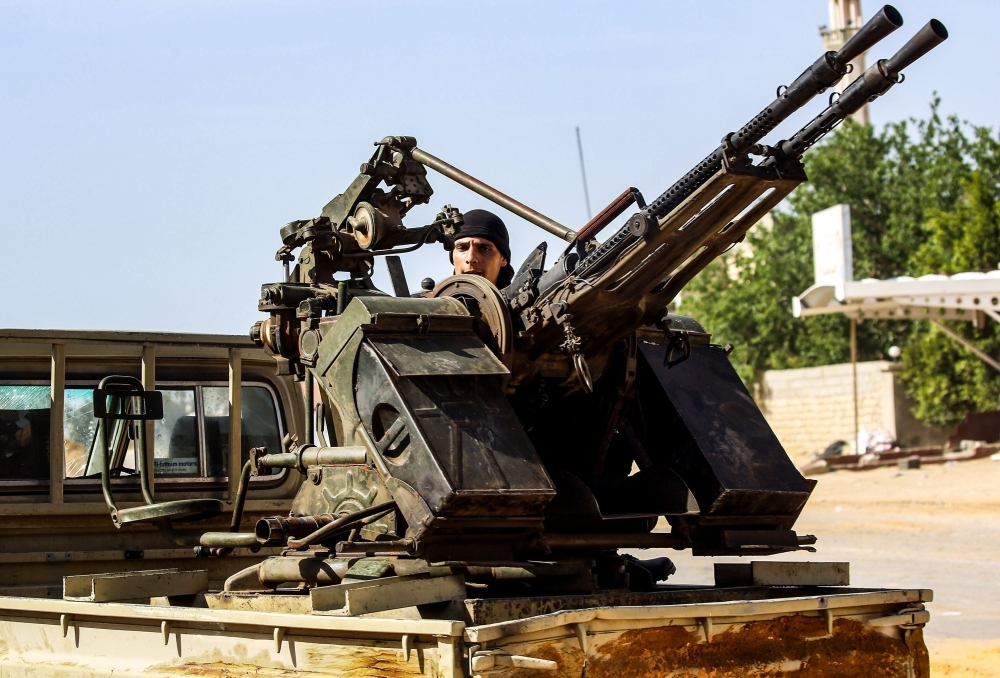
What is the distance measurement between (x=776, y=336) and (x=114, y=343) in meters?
30.7

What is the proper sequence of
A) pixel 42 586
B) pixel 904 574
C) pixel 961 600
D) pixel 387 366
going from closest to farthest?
1. pixel 387 366
2. pixel 42 586
3. pixel 961 600
4. pixel 904 574

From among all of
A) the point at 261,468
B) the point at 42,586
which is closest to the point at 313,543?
the point at 261,468

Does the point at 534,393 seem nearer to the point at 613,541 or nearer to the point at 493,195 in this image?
the point at 613,541

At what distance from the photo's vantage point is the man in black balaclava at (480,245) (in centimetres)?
655

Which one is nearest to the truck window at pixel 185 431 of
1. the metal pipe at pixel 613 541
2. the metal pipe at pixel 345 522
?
the metal pipe at pixel 345 522

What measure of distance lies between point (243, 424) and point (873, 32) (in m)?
4.32

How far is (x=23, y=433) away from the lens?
23.2 feet

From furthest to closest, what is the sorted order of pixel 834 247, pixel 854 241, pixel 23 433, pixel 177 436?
pixel 854 241 < pixel 834 247 < pixel 177 436 < pixel 23 433

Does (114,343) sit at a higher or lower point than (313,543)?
higher

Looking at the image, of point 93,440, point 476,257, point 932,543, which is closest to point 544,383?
point 476,257

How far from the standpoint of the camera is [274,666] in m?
4.72

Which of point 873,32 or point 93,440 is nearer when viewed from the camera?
point 873,32

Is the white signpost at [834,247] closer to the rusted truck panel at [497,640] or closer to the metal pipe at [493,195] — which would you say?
the metal pipe at [493,195]

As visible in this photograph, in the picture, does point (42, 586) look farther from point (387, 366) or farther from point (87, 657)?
point (387, 366)
